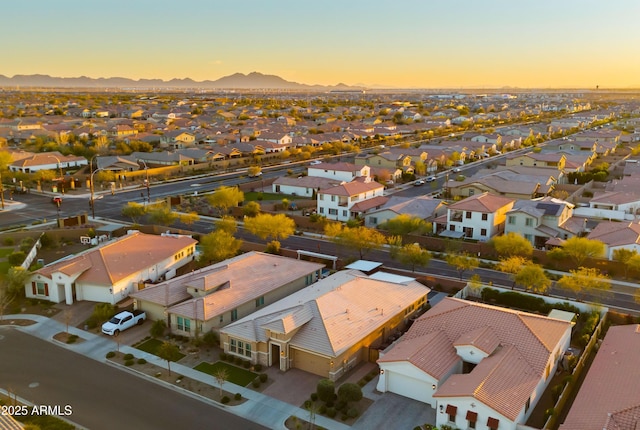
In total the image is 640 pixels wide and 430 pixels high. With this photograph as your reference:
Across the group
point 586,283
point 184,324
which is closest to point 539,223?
point 586,283

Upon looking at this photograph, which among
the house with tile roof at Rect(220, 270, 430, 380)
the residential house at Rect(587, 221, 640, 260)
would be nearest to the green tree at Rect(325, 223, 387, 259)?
the house with tile roof at Rect(220, 270, 430, 380)

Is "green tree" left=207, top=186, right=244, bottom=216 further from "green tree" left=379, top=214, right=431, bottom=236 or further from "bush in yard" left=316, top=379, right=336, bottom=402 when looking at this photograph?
"bush in yard" left=316, top=379, right=336, bottom=402

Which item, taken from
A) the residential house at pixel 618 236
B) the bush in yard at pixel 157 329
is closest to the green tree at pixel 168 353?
the bush in yard at pixel 157 329

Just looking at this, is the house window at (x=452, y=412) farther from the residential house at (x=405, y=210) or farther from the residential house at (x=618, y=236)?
the residential house at (x=405, y=210)

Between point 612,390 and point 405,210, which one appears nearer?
point 612,390

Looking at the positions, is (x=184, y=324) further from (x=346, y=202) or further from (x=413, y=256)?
(x=346, y=202)
